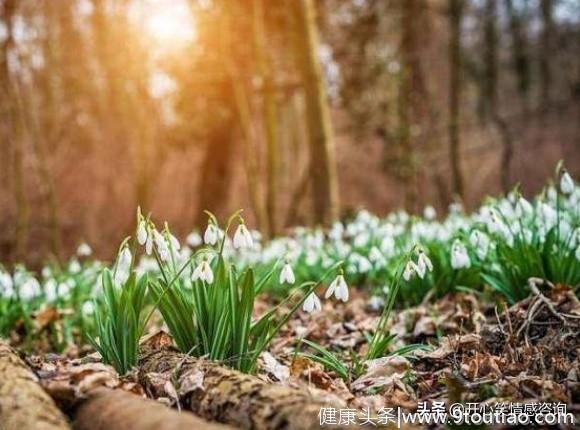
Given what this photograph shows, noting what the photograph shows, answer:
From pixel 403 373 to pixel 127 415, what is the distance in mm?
1242

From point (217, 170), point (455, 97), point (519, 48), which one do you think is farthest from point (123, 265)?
point (519, 48)

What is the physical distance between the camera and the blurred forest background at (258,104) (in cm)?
1112

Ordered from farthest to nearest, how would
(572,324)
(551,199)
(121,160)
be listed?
1. (121,160)
2. (551,199)
3. (572,324)

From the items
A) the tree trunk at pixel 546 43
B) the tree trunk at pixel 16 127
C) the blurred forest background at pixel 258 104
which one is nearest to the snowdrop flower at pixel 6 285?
the blurred forest background at pixel 258 104

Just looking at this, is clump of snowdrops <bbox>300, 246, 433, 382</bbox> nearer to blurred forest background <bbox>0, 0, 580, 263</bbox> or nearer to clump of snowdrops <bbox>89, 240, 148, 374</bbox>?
clump of snowdrops <bbox>89, 240, 148, 374</bbox>

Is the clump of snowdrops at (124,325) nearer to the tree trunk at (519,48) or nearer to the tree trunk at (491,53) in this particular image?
the tree trunk at (491,53)

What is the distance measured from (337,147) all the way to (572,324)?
15.3 m

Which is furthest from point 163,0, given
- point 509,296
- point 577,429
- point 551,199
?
point 577,429

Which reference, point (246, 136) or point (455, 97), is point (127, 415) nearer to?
point (246, 136)

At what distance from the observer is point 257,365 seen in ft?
8.35

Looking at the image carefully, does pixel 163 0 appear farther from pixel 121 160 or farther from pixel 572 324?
pixel 572 324

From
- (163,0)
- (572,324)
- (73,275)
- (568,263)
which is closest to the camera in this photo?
(572,324)

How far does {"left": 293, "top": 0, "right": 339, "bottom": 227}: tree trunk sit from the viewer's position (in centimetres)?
812

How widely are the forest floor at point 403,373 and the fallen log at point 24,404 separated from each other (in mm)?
61
